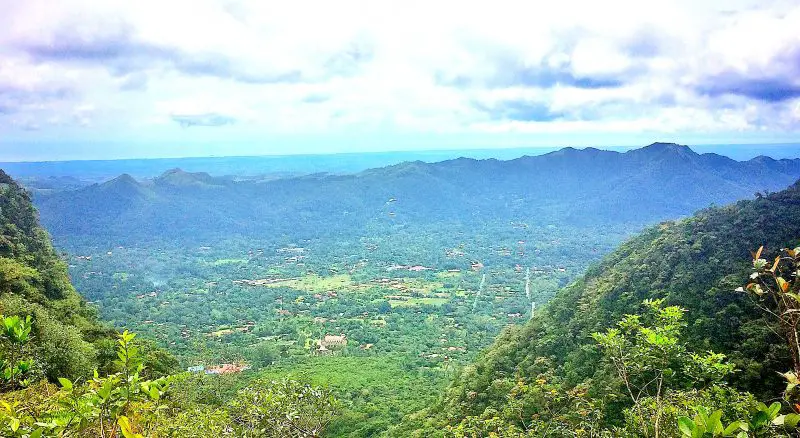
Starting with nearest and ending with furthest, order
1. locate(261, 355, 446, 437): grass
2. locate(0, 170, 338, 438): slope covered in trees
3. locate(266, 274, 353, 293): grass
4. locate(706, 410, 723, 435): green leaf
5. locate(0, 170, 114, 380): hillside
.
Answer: locate(706, 410, 723, 435): green leaf → locate(0, 170, 338, 438): slope covered in trees → locate(0, 170, 114, 380): hillside → locate(261, 355, 446, 437): grass → locate(266, 274, 353, 293): grass

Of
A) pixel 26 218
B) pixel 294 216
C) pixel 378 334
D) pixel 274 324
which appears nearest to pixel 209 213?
pixel 294 216

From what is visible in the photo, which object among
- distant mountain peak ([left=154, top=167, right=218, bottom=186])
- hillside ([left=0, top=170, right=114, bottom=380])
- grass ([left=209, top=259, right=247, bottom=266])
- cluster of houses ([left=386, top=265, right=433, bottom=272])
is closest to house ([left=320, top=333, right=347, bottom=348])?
hillside ([left=0, top=170, right=114, bottom=380])

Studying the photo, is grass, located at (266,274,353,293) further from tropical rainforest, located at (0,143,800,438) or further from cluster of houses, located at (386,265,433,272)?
cluster of houses, located at (386,265,433,272)

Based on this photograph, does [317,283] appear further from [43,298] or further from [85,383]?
[85,383]

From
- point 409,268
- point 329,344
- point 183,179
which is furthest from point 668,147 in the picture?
point 183,179

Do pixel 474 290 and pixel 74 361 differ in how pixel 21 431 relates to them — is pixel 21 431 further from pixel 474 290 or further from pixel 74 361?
pixel 474 290
